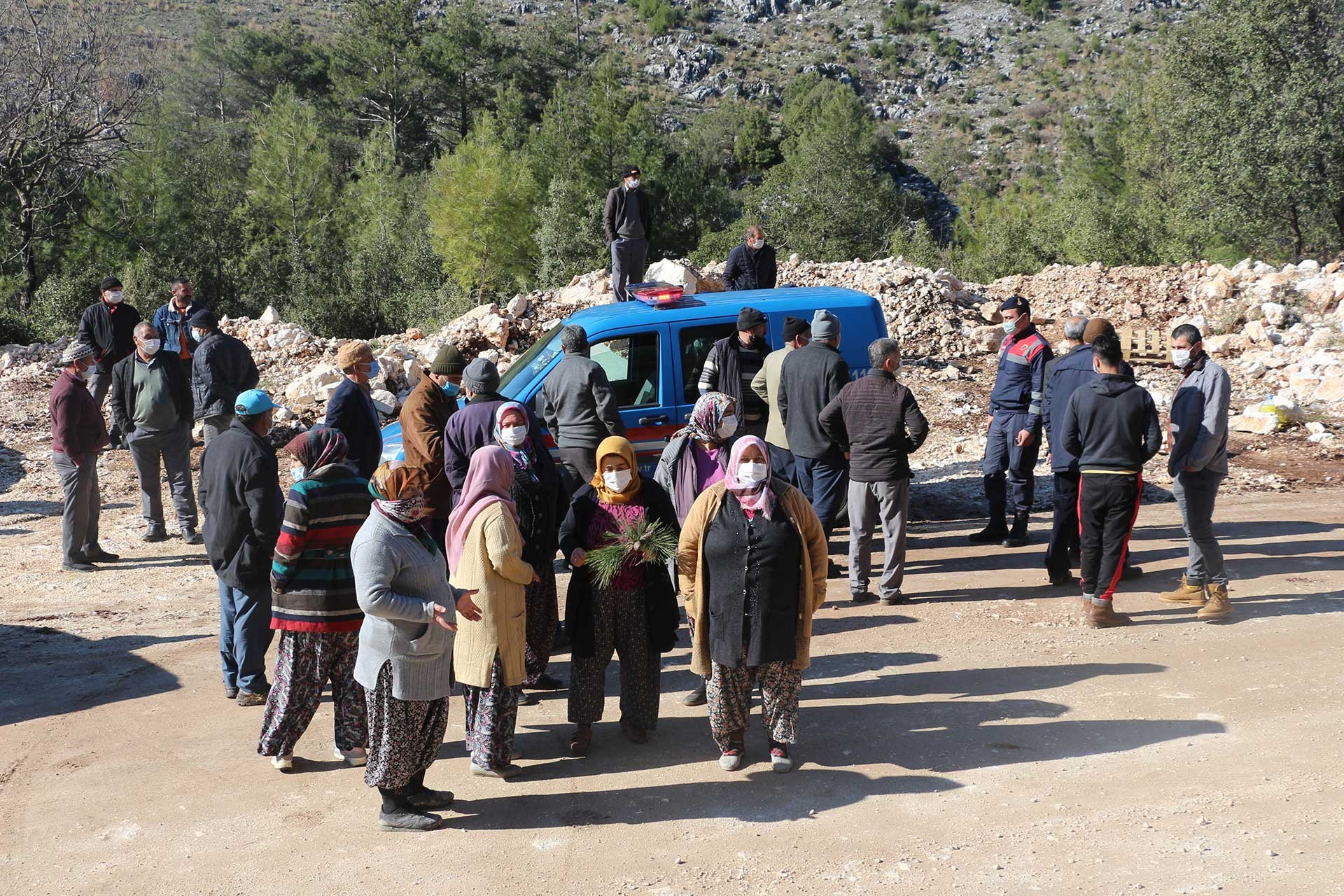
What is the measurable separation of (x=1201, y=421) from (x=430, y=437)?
509 cm

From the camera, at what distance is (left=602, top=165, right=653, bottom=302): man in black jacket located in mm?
13594

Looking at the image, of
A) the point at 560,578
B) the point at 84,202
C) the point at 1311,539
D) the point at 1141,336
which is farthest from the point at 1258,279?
the point at 84,202

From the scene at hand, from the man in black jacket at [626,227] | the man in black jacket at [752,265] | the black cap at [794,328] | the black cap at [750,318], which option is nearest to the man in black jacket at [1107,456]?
the black cap at [794,328]

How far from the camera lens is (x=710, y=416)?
6.17m

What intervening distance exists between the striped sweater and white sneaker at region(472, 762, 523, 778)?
0.92 metres

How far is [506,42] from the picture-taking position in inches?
2554

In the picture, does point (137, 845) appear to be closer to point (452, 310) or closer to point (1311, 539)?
point (1311, 539)

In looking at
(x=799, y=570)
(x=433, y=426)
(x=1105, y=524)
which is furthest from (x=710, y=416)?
(x=1105, y=524)

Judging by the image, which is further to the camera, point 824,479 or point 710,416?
point 824,479

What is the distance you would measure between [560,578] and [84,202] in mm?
36160

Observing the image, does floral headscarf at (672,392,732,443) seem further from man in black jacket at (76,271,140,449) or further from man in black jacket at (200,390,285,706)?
man in black jacket at (76,271,140,449)

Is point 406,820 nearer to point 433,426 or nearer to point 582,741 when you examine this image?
point 582,741

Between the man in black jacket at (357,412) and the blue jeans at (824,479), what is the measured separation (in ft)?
10.3

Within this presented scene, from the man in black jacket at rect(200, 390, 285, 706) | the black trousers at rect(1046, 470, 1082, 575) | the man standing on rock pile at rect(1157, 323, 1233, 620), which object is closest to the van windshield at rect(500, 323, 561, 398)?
the man in black jacket at rect(200, 390, 285, 706)
